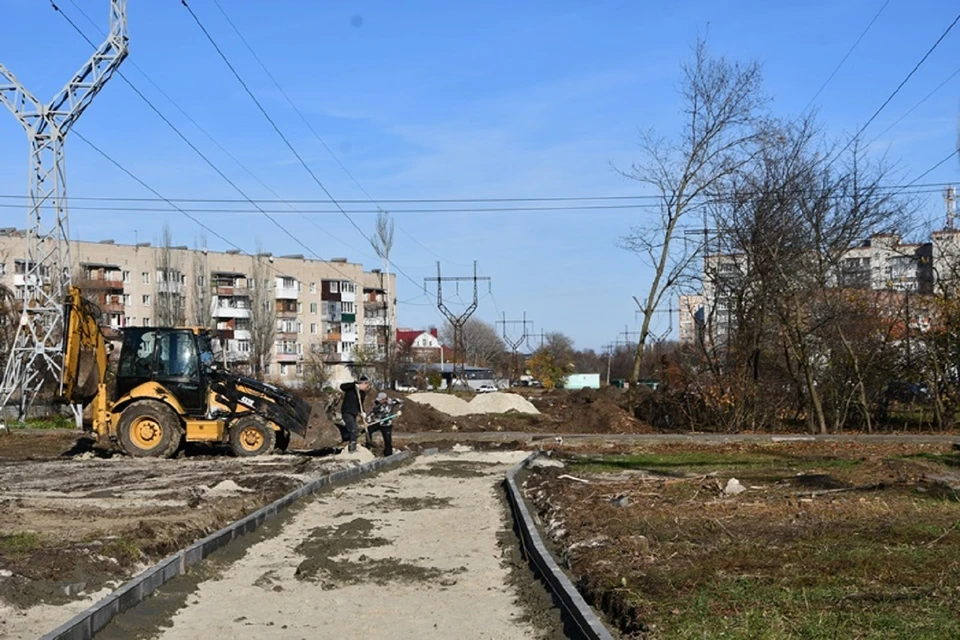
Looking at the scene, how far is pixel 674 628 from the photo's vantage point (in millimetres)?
7254

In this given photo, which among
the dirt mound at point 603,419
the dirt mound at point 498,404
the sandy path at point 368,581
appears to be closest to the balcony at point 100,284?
the dirt mound at point 498,404

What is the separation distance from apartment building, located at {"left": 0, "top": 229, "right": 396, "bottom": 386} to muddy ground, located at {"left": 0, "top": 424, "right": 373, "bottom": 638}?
48.7 metres

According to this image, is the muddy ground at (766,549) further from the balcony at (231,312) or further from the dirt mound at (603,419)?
the balcony at (231,312)

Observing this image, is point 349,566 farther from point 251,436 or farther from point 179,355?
point 179,355

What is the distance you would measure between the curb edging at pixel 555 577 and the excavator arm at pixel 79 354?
11864mm

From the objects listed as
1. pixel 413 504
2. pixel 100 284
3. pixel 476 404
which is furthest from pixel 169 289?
pixel 413 504

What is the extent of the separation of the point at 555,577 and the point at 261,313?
87867 millimetres

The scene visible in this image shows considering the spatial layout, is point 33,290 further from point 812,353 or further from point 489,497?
point 812,353

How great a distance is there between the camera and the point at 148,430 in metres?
23.8

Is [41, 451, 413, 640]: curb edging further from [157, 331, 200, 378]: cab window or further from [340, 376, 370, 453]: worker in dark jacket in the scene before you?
[157, 331, 200, 378]: cab window

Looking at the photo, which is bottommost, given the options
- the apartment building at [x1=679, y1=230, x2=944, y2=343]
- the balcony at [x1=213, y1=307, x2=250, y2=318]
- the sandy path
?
the sandy path

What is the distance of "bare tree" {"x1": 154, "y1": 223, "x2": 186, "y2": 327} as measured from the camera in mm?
79938

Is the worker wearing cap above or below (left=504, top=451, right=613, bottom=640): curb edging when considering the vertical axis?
above

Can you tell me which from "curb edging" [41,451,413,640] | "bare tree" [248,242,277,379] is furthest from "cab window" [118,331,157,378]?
"bare tree" [248,242,277,379]
